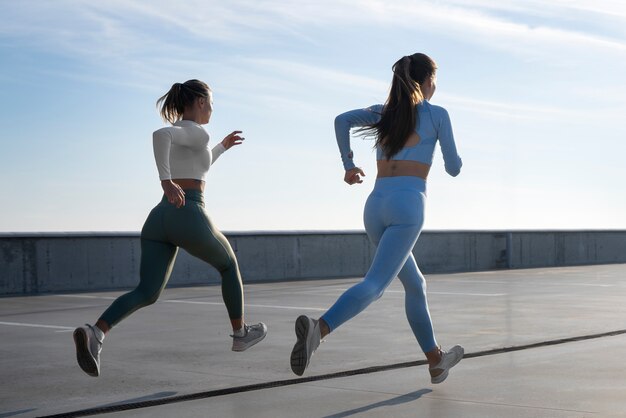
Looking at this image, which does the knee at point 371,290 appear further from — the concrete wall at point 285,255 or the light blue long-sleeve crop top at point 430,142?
the concrete wall at point 285,255

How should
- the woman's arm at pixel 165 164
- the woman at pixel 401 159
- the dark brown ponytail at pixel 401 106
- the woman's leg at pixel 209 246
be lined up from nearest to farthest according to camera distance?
1. the woman at pixel 401 159
2. the dark brown ponytail at pixel 401 106
3. the woman's arm at pixel 165 164
4. the woman's leg at pixel 209 246

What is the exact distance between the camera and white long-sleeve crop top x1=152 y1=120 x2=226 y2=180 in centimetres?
595

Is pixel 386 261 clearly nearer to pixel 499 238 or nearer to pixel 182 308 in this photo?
pixel 182 308

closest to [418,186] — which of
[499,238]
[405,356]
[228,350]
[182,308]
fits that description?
[405,356]

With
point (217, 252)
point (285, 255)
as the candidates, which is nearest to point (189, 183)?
point (217, 252)

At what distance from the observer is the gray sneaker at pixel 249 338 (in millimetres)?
6469

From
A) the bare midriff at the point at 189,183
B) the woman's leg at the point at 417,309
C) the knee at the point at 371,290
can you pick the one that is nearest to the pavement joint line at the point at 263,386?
the woman's leg at the point at 417,309

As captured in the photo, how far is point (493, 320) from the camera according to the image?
34.9ft

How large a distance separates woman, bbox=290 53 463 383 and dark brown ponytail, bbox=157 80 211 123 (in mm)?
997

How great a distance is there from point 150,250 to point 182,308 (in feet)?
22.1

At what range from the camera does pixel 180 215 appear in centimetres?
606

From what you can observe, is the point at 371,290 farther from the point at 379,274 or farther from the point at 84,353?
the point at 84,353

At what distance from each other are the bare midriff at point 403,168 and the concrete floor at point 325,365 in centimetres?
124

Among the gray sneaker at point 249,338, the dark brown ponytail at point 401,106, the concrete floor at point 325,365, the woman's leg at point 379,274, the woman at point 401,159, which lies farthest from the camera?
the gray sneaker at point 249,338
